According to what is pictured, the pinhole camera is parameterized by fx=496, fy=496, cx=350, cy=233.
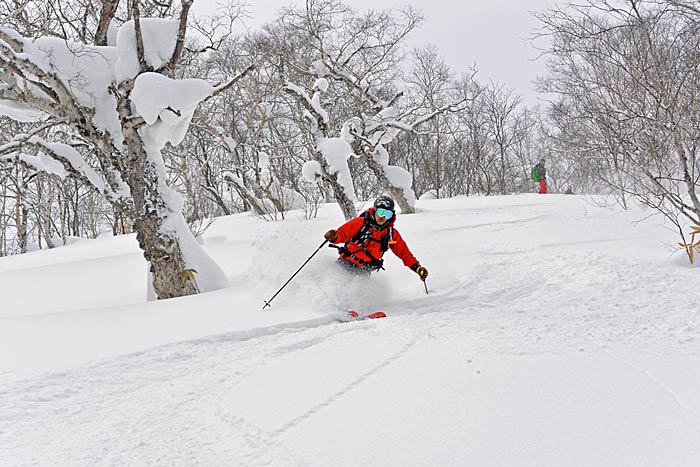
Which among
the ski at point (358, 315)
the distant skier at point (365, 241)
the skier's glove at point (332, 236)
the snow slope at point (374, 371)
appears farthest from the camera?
the distant skier at point (365, 241)

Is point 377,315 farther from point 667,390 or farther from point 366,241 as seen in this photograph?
point 667,390

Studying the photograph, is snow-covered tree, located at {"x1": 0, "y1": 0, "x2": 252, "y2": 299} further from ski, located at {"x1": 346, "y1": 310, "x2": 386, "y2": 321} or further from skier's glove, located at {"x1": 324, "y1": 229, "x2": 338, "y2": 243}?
ski, located at {"x1": 346, "y1": 310, "x2": 386, "y2": 321}

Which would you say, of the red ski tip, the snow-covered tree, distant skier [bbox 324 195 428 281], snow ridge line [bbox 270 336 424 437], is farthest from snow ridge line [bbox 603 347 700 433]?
the snow-covered tree

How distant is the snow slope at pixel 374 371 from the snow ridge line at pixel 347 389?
0.02 metres

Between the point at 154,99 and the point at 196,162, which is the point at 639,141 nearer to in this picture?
the point at 154,99

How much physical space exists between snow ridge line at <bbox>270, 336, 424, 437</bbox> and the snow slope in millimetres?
17

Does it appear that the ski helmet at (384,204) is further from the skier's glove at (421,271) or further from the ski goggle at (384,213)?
Answer: the skier's glove at (421,271)

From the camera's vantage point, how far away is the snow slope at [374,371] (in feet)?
7.96

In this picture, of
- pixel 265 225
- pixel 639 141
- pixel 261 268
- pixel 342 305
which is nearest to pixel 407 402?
pixel 342 305

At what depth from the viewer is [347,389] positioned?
3109mm

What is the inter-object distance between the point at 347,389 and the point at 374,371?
35 cm

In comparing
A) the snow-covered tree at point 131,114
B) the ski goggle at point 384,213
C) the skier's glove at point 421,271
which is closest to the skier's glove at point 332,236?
the ski goggle at point 384,213

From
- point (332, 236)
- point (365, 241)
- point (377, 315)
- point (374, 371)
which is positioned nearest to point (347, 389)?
point (374, 371)

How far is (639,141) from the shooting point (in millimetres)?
6840
